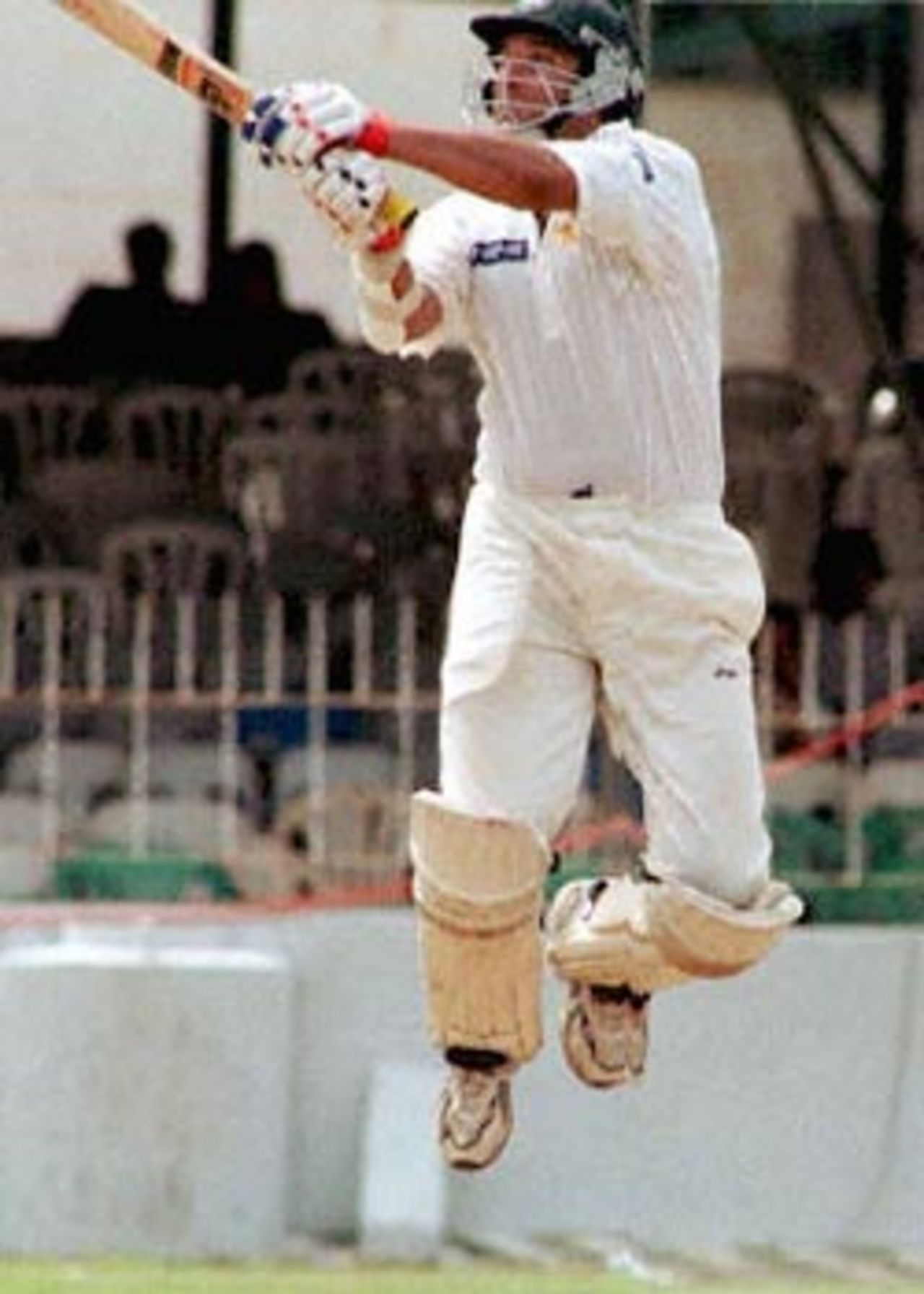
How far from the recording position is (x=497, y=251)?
16.0m

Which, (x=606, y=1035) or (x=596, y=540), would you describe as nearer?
(x=596, y=540)

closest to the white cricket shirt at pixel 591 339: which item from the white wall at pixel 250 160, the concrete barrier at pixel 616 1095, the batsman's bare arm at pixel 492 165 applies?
the batsman's bare arm at pixel 492 165

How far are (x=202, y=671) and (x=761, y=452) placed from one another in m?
2.32

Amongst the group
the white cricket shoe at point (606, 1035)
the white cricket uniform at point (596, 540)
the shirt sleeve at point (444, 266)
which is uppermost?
the shirt sleeve at point (444, 266)

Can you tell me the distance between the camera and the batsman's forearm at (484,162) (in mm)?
15141

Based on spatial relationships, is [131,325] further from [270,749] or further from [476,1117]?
[476,1117]

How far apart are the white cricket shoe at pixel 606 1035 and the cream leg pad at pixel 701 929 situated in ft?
0.66

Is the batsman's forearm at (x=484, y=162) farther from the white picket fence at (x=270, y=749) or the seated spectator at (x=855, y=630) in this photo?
the seated spectator at (x=855, y=630)

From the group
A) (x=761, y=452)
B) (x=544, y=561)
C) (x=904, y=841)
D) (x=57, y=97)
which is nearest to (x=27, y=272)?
(x=57, y=97)

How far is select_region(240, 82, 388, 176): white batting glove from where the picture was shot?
49.9ft

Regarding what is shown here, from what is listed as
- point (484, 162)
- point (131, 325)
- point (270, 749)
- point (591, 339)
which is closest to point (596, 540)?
point (591, 339)

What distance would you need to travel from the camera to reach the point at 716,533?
16.1 meters

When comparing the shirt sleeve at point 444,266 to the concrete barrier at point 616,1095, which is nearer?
the shirt sleeve at point 444,266

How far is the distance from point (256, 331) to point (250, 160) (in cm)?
53
